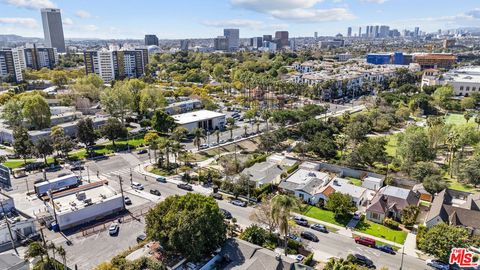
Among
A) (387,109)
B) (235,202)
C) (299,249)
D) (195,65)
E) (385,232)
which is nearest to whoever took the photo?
(299,249)

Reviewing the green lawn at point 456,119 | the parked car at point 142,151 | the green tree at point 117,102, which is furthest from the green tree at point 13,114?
the green lawn at point 456,119

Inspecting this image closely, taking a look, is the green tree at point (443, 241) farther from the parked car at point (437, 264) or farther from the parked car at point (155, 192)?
the parked car at point (155, 192)

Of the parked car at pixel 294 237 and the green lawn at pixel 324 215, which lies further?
the green lawn at pixel 324 215

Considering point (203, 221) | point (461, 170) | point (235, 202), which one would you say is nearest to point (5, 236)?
point (203, 221)

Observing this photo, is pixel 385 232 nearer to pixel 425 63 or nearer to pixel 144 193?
pixel 144 193

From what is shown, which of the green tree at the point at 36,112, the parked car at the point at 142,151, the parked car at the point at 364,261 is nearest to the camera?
the parked car at the point at 364,261

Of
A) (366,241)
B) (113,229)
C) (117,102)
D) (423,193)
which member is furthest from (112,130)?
(423,193)

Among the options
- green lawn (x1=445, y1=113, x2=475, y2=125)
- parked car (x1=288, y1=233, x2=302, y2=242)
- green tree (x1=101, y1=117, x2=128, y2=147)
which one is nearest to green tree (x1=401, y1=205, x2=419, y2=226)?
parked car (x1=288, y1=233, x2=302, y2=242)
